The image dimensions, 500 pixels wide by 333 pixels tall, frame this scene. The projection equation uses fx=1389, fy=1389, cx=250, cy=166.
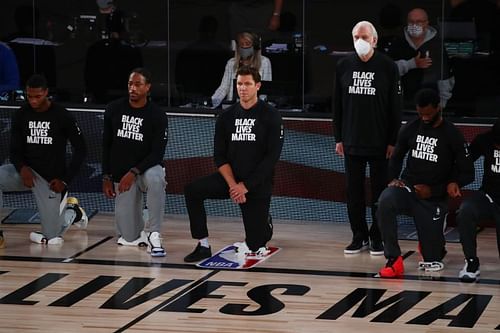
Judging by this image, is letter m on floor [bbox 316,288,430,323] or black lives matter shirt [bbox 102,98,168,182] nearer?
letter m on floor [bbox 316,288,430,323]

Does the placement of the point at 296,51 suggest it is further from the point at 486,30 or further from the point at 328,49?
the point at 486,30

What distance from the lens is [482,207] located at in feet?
32.2

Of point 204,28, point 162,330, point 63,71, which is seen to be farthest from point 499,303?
point 63,71

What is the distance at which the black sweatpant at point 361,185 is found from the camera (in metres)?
10.6

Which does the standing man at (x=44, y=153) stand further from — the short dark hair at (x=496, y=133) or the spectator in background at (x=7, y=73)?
the short dark hair at (x=496, y=133)

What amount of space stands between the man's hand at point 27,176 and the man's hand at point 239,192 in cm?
172

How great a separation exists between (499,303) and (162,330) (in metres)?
2.27

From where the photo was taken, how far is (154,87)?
13.1 m

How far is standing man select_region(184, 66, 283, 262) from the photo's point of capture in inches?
407

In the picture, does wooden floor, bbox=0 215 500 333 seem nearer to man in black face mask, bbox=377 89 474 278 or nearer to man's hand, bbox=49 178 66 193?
man in black face mask, bbox=377 89 474 278

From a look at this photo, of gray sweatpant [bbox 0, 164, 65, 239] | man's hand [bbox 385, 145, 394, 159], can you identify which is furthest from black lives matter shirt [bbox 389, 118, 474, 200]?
gray sweatpant [bbox 0, 164, 65, 239]

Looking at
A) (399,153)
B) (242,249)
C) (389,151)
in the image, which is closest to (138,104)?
(242,249)

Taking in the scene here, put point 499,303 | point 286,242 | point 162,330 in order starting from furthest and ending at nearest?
1. point 286,242
2. point 499,303
3. point 162,330

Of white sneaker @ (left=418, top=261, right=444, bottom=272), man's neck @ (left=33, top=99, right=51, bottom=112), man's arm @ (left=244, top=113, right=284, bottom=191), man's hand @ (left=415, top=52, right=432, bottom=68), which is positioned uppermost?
man's hand @ (left=415, top=52, right=432, bottom=68)
